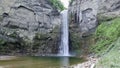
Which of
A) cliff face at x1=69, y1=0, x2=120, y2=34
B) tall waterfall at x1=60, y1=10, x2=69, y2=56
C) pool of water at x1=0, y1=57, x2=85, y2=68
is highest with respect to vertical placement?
cliff face at x1=69, y1=0, x2=120, y2=34

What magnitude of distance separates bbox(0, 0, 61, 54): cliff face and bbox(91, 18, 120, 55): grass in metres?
7.22

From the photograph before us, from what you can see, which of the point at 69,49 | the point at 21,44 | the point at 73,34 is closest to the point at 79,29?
the point at 73,34

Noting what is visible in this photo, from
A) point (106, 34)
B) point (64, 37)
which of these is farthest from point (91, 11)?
point (106, 34)

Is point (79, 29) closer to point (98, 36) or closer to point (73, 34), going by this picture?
point (73, 34)

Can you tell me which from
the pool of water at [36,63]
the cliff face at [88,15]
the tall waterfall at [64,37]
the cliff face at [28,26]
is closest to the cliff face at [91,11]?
the cliff face at [88,15]

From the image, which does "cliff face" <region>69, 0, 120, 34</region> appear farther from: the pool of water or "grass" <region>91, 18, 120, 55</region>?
the pool of water

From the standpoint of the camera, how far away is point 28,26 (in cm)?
3416

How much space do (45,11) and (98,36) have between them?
933cm

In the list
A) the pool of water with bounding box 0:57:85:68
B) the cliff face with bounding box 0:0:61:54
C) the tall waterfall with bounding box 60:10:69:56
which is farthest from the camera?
the tall waterfall with bounding box 60:10:69:56

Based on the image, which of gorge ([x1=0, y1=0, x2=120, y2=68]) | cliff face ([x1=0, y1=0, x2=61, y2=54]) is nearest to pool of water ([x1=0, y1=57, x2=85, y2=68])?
gorge ([x1=0, y1=0, x2=120, y2=68])

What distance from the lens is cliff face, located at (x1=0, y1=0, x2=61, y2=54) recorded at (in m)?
33.1

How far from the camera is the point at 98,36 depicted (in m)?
30.8

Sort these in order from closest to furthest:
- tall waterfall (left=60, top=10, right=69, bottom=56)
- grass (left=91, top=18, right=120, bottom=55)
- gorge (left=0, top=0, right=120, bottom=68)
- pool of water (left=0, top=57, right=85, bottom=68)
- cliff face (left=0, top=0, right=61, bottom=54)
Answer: pool of water (left=0, top=57, right=85, bottom=68), grass (left=91, top=18, right=120, bottom=55), gorge (left=0, top=0, right=120, bottom=68), cliff face (left=0, top=0, right=61, bottom=54), tall waterfall (left=60, top=10, right=69, bottom=56)

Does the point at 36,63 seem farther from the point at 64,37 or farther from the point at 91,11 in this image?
the point at 91,11
